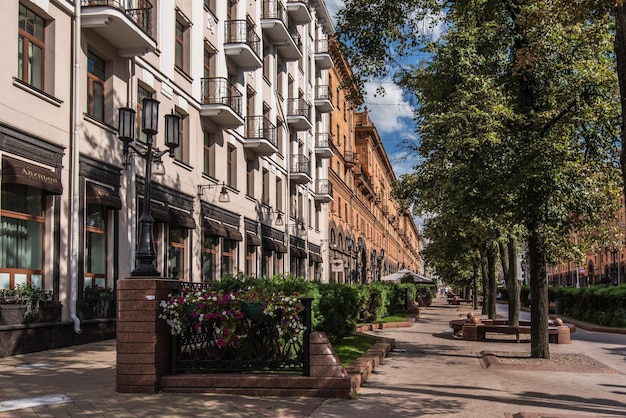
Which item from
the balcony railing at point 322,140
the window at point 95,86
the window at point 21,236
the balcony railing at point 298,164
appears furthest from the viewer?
the balcony railing at point 322,140

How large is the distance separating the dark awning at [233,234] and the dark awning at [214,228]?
0.59 metres

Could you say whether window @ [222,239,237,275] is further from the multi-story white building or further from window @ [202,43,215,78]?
window @ [202,43,215,78]

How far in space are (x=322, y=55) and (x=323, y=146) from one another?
231 inches

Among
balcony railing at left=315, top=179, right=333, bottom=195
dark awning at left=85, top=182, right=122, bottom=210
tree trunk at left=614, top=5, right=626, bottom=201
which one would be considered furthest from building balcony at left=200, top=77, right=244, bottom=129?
tree trunk at left=614, top=5, right=626, bottom=201

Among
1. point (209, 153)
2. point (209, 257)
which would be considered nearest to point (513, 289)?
point (209, 257)

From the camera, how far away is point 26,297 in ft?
44.2

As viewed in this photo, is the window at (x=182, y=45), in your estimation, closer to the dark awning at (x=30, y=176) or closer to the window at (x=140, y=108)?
the window at (x=140, y=108)

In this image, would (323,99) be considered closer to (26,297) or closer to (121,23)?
(121,23)

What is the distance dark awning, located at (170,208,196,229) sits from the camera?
68.7 ft

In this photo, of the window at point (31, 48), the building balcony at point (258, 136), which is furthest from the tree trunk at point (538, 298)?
the building balcony at point (258, 136)

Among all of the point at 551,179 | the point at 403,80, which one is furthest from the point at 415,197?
the point at 551,179

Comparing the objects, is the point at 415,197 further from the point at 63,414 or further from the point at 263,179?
the point at 63,414

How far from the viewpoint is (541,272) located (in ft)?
47.2

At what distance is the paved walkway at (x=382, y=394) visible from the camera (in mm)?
7809
